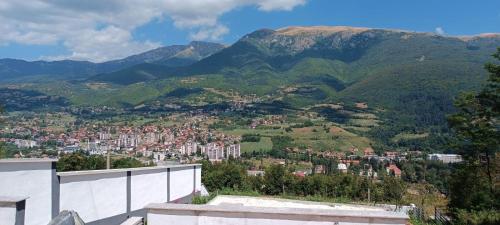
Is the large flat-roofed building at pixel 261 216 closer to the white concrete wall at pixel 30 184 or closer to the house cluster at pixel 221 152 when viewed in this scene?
the white concrete wall at pixel 30 184

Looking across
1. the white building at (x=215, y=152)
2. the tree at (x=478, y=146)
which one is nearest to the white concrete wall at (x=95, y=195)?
the tree at (x=478, y=146)

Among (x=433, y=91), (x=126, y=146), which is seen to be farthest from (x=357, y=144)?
(x=433, y=91)

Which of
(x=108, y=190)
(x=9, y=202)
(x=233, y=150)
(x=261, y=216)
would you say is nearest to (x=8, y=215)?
(x=9, y=202)

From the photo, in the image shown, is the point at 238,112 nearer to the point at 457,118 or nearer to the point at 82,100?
the point at 82,100

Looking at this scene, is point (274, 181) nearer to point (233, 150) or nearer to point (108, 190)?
point (108, 190)

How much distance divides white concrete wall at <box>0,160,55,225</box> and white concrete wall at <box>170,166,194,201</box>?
8379 millimetres

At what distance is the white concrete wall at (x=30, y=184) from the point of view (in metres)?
8.95

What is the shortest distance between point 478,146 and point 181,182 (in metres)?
12.3

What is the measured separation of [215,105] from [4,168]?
15463 centimetres

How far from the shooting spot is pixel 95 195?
38.5 ft

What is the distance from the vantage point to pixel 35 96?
185 metres

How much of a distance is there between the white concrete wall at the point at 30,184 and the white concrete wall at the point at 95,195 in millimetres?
816

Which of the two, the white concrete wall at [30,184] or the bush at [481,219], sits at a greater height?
the white concrete wall at [30,184]

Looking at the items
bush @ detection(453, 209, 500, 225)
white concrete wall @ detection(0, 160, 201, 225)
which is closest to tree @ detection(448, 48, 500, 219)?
bush @ detection(453, 209, 500, 225)
